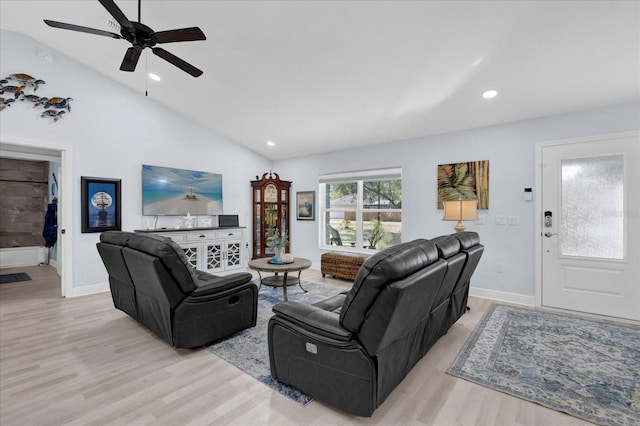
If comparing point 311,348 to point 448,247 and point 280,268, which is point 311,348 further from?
point 280,268

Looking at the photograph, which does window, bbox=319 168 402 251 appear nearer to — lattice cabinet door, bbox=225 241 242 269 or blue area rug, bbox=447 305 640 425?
lattice cabinet door, bbox=225 241 242 269

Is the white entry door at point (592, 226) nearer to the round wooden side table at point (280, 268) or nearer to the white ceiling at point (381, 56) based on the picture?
the white ceiling at point (381, 56)

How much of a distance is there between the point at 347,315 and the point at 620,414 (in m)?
1.74

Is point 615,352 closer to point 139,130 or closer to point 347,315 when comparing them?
point 347,315

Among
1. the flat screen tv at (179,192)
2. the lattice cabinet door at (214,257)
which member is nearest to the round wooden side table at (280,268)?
the lattice cabinet door at (214,257)

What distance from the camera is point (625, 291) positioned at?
3164mm

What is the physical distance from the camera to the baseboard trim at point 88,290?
13.1ft

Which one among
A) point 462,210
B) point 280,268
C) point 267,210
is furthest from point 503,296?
point 267,210

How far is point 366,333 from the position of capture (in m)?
1.53

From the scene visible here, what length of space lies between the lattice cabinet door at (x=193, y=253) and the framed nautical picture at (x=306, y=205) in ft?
7.10

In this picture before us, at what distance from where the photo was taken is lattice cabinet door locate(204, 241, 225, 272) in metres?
4.96

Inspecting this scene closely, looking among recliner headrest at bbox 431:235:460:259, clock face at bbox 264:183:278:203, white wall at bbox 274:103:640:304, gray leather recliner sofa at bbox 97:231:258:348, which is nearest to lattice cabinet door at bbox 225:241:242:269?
clock face at bbox 264:183:278:203

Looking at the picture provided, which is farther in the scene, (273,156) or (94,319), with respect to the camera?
(273,156)

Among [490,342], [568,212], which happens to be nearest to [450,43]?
[568,212]
